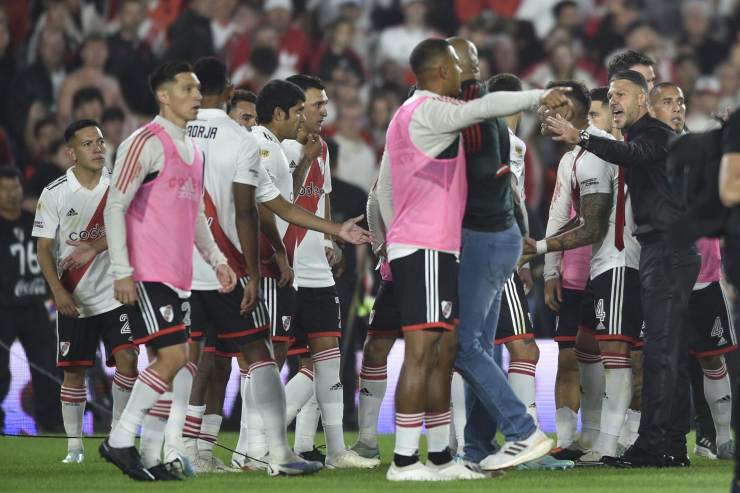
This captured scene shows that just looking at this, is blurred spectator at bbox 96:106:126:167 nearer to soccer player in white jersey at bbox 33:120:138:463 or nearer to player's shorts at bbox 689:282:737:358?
soccer player in white jersey at bbox 33:120:138:463

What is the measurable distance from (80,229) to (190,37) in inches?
280

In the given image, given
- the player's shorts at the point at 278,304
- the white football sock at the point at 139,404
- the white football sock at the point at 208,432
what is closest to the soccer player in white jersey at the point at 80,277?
the white football sock at the point at 208,432

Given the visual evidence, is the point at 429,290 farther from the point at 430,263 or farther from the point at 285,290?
the point at 285,290

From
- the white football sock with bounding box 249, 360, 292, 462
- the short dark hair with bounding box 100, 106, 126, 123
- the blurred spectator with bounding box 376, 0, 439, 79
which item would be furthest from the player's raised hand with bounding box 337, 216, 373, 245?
the blurred spectator with bounding box 376, 0, 439, 79

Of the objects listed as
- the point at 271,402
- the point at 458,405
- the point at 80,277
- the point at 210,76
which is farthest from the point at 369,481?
the point at 80,277

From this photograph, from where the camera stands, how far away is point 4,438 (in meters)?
12.3

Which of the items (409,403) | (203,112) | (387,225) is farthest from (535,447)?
(203,112)

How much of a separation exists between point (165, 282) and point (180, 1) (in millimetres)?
10498

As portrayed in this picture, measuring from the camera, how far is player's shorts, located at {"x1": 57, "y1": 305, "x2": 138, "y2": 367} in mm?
9781

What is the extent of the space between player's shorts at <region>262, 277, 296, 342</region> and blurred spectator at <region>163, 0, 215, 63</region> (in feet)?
25.5

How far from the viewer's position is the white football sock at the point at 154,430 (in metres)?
7.77

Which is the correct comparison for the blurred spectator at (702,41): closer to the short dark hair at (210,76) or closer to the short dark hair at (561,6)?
the short dark hair at (561,6)

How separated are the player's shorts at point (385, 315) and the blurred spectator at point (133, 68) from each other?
794 centimetres

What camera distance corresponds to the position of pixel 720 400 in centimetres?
987
